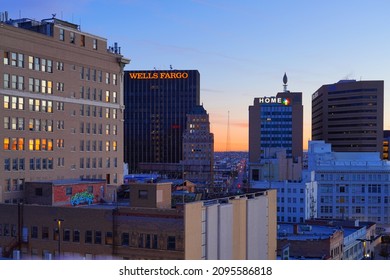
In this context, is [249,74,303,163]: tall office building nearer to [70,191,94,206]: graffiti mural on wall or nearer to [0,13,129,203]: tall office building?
[0,13,129,203]: tall office building

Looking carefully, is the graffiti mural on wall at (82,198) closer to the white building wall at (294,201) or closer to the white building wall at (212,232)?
the white building wall at (212,232)

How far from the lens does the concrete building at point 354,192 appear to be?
92.1 m

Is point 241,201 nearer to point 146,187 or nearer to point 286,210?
point 146,187

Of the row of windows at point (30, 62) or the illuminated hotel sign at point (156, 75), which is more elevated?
the illuminated hotel sign at point (156, 75)

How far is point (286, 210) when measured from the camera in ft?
281

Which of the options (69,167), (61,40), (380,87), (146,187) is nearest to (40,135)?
(69,167)

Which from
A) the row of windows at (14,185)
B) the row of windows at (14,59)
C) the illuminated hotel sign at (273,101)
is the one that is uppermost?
the illuminated hotel sign at (273,101)

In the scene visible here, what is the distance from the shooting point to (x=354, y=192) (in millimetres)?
92562

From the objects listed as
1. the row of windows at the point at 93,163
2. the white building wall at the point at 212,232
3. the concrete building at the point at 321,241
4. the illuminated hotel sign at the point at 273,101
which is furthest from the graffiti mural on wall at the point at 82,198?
the illuminated hotel sign at the point at 273,101

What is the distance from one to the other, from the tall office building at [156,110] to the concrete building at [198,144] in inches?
406

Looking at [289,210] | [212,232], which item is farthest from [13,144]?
[289,210]

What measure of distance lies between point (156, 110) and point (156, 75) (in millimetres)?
12638

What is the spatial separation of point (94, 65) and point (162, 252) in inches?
913

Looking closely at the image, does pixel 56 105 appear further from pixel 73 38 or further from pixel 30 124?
pixel 73 38
